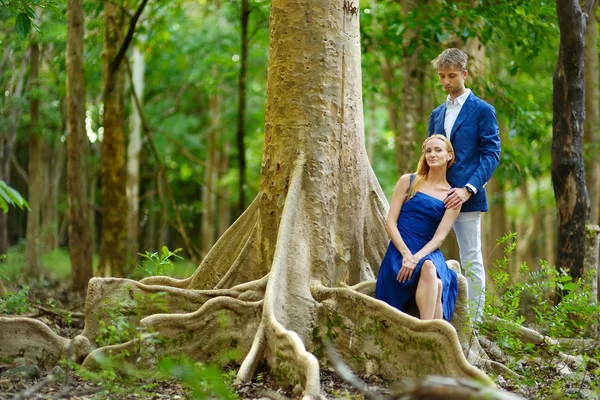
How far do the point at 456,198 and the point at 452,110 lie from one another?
0.85m

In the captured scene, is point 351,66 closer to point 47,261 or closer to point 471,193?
point 471,193

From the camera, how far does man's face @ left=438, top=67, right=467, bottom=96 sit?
637cm

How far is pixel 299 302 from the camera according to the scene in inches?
245

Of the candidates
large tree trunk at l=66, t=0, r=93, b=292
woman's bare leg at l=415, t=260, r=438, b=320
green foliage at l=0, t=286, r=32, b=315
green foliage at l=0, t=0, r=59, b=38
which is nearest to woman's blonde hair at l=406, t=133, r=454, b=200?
woman's bare leg at l=415, t=260, r=438, b=320

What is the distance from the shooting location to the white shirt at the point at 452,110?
21.4 feet

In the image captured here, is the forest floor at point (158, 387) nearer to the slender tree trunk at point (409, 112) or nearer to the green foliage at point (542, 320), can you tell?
the green foliage at point (542, 320)

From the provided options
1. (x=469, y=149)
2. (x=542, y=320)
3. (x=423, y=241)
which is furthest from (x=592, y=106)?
(x=542, y=320)

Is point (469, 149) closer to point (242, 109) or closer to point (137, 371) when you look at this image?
point (137, 371)

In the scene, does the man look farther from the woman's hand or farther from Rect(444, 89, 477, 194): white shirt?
the woman's hand

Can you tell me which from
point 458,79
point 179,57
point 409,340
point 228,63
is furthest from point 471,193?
point 179,57

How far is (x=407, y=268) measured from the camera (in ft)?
19.5

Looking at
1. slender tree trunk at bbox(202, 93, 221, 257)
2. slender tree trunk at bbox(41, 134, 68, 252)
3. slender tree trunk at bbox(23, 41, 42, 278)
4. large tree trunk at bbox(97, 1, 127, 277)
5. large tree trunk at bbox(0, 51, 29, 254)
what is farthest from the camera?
slender tree trunk at bbox(41, 134, 68, 252)

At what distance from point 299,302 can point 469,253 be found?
5.01ft

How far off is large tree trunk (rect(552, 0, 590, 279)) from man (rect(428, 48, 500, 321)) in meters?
1.97
